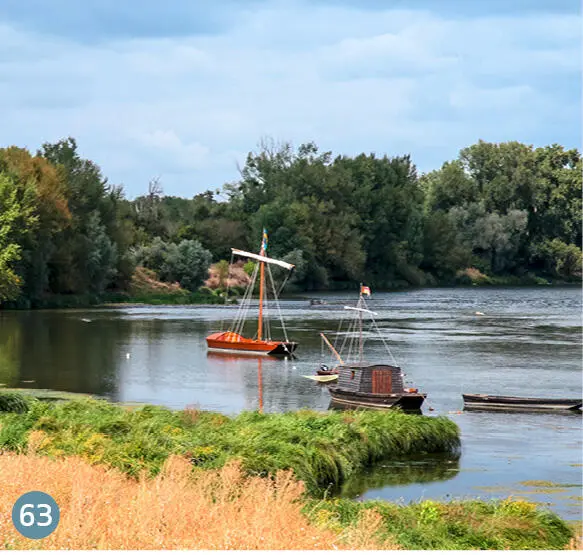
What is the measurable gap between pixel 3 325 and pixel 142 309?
28.6 m

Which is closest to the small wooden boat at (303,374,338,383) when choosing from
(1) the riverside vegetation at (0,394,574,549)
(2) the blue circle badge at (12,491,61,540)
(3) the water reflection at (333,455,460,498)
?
(1) the riverside vegetation at (0,394,574,549)

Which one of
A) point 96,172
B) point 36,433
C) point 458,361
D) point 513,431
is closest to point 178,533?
point 36,433

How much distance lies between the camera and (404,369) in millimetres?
55219

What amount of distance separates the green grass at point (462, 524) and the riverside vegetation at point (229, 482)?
0.03m

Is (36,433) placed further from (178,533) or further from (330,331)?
(330,331)

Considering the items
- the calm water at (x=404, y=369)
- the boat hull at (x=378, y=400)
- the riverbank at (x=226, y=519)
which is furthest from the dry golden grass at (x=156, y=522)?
the boat hull at (x=378, y=400)

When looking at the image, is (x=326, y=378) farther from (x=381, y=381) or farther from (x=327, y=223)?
(x=327, y=223)

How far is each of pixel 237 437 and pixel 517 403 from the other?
1854cm

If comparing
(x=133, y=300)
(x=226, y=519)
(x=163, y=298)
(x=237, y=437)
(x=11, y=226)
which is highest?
(x=11, y=226)

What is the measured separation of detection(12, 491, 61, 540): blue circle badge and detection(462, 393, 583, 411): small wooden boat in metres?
28.9

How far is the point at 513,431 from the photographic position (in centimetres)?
3644

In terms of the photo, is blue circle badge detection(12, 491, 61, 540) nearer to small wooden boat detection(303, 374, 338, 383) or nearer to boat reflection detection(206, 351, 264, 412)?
small wooden boat detection(303, 374, 338, 383)

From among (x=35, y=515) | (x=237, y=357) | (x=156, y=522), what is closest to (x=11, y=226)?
(x=237, y=357)

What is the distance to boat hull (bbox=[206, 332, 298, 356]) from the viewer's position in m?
63.4
